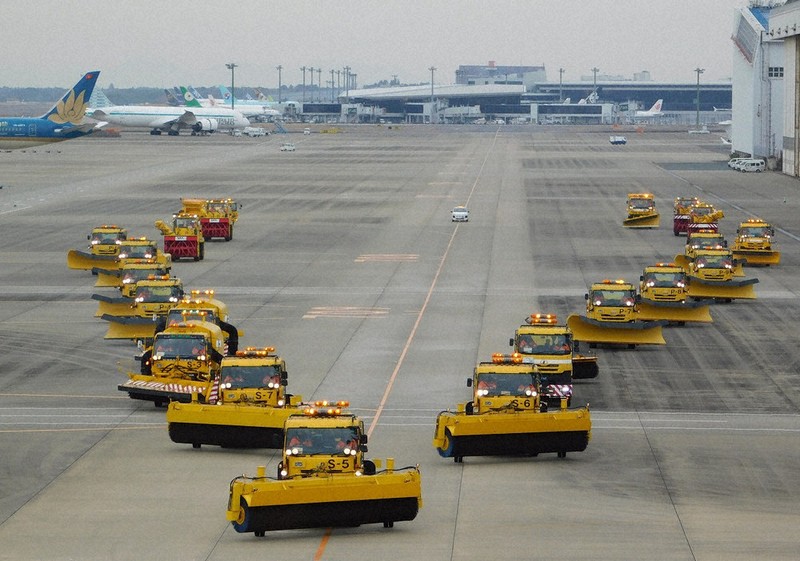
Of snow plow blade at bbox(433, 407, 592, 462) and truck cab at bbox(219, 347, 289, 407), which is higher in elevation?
truck cab at bbox(219, 347, 289, 407)

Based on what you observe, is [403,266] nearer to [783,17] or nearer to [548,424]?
[548,424]

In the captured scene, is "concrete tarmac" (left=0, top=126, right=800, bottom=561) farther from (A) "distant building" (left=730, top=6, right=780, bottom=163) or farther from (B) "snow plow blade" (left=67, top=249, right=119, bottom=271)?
(A) "distant building" (left=730, top=6, right=780, bottom=163)

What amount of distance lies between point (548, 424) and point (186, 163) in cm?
14683

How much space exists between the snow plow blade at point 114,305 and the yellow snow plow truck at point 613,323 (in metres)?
16.1

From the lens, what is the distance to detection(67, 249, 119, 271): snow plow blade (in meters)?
70.7

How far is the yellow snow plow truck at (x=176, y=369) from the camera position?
37.3m

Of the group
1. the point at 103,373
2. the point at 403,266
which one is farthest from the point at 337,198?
the point at 103,373

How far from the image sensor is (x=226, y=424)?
33125 mm

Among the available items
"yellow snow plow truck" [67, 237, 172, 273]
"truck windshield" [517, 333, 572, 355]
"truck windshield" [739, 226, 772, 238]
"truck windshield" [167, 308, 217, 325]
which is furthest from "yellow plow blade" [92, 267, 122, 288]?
"truck windshield" [739, 226, 772, 238]

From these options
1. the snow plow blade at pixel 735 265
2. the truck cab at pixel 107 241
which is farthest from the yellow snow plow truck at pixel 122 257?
the snow plow blade at pixel 735 265

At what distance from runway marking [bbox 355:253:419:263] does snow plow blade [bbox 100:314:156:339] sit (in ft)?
89.0

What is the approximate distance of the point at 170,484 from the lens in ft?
100

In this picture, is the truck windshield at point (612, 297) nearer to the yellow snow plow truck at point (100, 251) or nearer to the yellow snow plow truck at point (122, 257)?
the yellow snow plow truck at point (122, 257)

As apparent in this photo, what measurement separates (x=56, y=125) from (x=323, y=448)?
144471 mm
